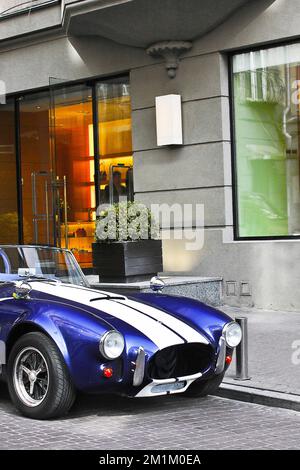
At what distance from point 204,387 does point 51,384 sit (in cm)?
159

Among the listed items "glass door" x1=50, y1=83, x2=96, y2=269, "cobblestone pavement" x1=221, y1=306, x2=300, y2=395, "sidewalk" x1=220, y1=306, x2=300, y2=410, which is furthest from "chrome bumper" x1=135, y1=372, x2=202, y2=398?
"glass door" x1=50, y1=83, x2=96, y2=269

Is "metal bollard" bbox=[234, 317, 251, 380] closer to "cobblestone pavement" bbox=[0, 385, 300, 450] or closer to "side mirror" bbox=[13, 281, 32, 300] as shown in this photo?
"cobblestone pavement" bbox=[0, 385, 300, 450]

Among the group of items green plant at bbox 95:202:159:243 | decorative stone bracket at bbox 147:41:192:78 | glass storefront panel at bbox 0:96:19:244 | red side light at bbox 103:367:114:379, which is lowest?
red side light at bbox 103:367:114:379

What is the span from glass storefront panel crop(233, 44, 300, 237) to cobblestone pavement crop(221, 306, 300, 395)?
1552 mm

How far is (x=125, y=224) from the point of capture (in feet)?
41.3

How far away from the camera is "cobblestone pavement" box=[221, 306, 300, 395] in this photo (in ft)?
25.8

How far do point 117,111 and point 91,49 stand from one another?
4.15 ft

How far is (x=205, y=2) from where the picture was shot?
41.6 ft

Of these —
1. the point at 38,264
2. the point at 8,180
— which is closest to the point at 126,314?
the point at 38,264

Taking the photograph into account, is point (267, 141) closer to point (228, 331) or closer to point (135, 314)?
point (228, 331)

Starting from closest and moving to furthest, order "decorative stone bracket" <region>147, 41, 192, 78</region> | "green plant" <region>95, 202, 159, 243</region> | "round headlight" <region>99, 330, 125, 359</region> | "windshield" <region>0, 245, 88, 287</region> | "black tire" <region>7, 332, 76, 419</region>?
"round headlight" <region>99, 330, 125, 359</region>
"black tire" <region>7, 332, 76, 419</region>
"windshield" <region>0, 245, 88, 287</region>
"green plant" <region>95, 202, 159, 243</region>
"decorative stone bracket" <region>147, 41, 192, 78</region>

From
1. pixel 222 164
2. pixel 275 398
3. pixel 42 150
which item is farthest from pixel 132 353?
pixel 42 150
